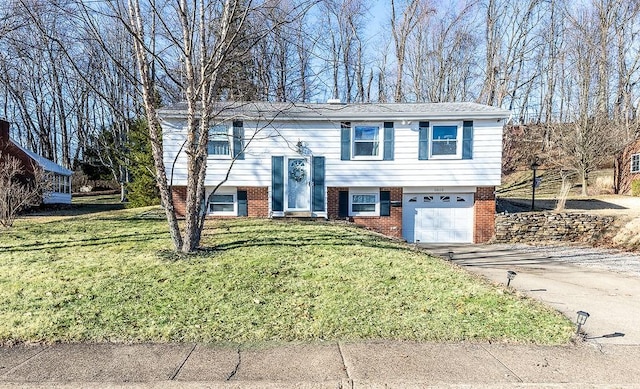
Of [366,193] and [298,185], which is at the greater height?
[298,185]

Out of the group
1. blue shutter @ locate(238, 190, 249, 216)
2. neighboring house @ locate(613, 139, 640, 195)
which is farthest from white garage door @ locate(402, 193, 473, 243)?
neighboring house @ locate(613, 139, 640, 195)

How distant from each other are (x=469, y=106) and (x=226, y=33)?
11187mm

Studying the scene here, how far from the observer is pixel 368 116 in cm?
1353

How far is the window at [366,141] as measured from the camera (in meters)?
13.9

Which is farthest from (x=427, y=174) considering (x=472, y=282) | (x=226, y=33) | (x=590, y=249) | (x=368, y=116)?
(x=226, y=33)

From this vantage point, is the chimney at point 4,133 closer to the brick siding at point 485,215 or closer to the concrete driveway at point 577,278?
the concrete driveway at point 577,278

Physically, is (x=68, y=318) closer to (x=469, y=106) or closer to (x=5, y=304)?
(x=5, y=304)

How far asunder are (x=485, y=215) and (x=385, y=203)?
3801 millimetres

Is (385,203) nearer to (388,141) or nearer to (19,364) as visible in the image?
(388,141)

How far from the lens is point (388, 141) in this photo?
1377 cm

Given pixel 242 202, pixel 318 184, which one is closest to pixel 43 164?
pixel 242 202

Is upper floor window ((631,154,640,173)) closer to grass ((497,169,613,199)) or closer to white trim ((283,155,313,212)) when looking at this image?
grass ((497,169,613,199))

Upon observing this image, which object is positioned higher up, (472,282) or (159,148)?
(159,148)

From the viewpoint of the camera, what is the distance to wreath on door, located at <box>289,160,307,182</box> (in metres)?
13.9
